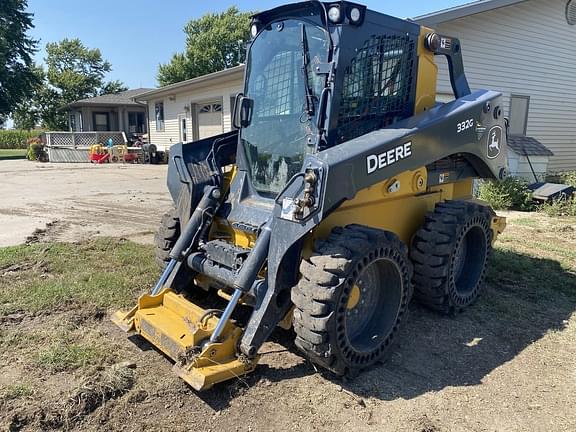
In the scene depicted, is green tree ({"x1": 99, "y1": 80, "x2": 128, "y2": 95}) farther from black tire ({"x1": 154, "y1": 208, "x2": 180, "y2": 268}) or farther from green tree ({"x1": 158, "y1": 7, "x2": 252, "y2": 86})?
black tire ({"x1": 154, "y1": 208, "x2": 180, "y2": 268})

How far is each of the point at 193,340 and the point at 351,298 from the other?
42.2 inches

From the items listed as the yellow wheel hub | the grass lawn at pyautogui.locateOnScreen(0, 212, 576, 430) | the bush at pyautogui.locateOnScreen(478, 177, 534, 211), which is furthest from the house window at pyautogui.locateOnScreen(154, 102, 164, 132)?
the yellow wheel hub

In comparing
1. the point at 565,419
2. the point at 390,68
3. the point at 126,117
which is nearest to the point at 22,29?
the point at 126,117

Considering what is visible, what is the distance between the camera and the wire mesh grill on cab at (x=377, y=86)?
362 centimetres

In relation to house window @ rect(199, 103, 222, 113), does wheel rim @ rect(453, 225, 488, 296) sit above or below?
below

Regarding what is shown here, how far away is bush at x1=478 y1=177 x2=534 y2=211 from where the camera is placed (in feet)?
33.0

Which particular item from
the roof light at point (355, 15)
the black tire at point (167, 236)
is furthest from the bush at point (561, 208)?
the black tire at point (167, 236)

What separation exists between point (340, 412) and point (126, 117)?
3395 cm

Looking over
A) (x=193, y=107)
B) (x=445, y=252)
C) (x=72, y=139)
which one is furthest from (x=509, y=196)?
(x=72, y=139)

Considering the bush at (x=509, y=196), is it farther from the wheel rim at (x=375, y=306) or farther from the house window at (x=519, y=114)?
the wheel rim at (x=375, y=306)

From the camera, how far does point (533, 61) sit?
12844mm

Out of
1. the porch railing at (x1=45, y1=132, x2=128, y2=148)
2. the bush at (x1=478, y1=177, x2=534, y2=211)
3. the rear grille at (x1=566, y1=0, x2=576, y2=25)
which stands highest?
the rear grille at (x1=566, y1=0, x2=576, y2=25)

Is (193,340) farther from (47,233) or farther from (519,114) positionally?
(519,114)

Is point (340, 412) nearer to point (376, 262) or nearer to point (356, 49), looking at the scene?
point (376, 262)
